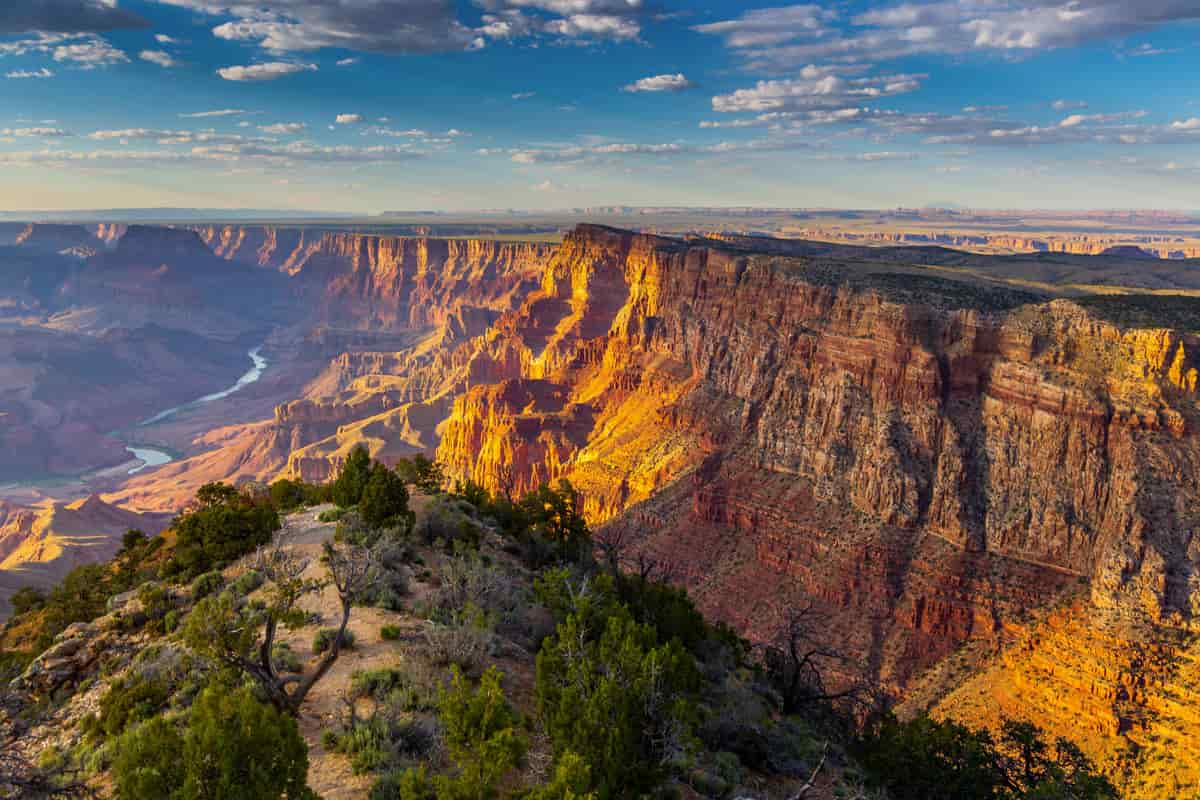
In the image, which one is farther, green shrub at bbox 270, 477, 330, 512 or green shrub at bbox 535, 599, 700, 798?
green shrub at bbox 270, 477, 330, 512

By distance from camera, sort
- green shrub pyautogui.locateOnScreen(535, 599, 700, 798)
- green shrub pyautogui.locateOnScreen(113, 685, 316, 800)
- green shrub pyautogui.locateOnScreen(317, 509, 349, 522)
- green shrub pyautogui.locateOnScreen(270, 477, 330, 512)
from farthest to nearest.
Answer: green shrub pyautogui.locateOnScreen(270, 477, 330, 512)
green shrub pyautogui.locateOnScreen(317, 509, 349, 522)
green shrub pyautogui.locateOnScreen(535, 599, 700, 798)
green shrub pyautogui.locateOnScreen(113, 685, 316, 800)

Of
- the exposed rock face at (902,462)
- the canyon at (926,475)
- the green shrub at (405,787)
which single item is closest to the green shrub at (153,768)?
Result: the green shrub at (405,787)

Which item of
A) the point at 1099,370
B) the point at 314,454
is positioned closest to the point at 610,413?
the point at 1099,370

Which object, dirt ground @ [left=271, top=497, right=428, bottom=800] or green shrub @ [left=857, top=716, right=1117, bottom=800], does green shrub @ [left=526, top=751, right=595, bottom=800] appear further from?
green shrub @ [left=857, top=716, right=1117, bottom=800]

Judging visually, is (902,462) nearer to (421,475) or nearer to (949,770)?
(949,770)

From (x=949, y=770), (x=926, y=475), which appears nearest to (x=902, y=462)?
(x=926, y=475)

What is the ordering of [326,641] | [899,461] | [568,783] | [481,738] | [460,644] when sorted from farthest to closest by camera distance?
[899,461] → [326,641] → [460,644] → [481,738] → [568,783]

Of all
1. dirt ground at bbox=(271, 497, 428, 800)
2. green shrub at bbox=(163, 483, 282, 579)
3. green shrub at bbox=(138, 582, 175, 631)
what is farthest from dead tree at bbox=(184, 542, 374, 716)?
green shrub at bbox=(163, 483, 282, 579)

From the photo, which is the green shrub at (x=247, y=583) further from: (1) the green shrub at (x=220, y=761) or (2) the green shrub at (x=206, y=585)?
(1) the green shrub at (x=220, y=761)

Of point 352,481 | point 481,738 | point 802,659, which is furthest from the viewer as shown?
point 802,659

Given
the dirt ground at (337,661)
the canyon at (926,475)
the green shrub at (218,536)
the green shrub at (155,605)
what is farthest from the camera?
the canyon at (926,475)

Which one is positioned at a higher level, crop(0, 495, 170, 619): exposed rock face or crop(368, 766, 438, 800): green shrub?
crop(368, 766, 438, 800): green shrub

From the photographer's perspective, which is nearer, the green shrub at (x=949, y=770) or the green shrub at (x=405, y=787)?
the green shrub at (x=405, y=787)
